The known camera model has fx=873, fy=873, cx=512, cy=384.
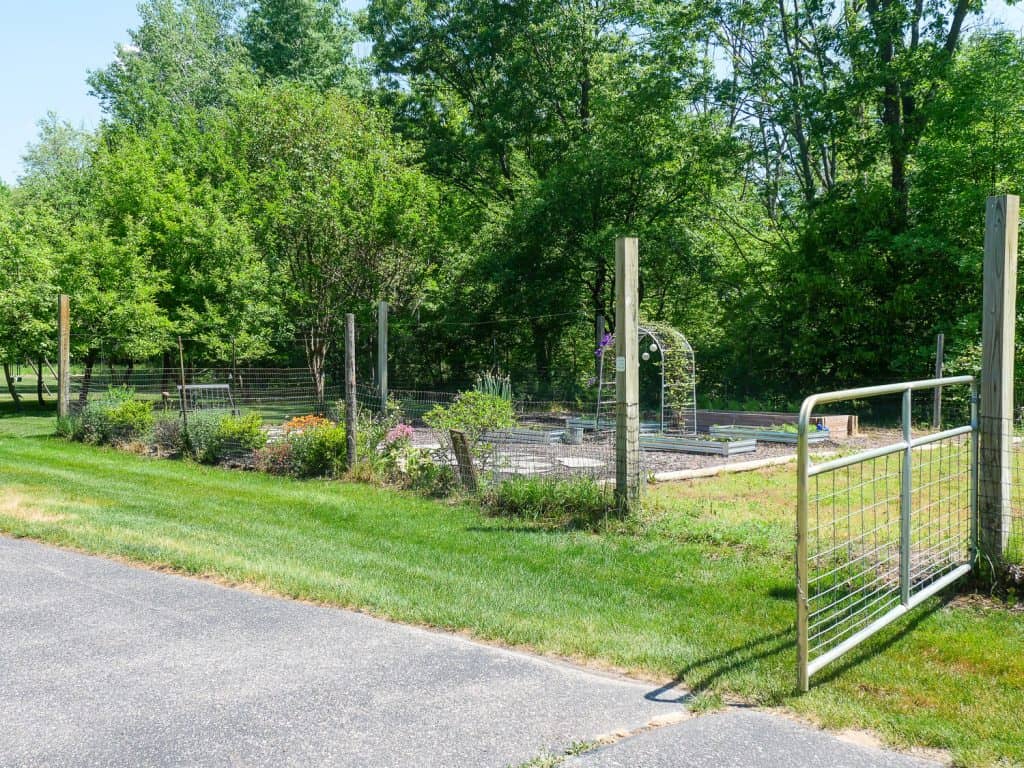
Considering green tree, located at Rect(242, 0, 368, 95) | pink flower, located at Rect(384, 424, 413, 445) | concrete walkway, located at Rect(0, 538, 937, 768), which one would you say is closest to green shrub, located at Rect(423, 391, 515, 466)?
pink flower, located at Rect(384, 424, 413, 445)

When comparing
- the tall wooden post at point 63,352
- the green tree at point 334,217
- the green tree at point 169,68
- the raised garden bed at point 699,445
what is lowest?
the raised garden bed at point 699,445

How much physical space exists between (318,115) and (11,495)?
60.5 feet

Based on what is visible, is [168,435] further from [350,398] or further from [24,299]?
[24,299]

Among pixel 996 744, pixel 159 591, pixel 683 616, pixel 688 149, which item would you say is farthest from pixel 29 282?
pixel 996 744

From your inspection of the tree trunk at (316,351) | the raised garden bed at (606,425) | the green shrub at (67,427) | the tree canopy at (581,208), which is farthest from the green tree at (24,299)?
the raised garden bed at (606,425)

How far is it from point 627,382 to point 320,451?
4833 mm

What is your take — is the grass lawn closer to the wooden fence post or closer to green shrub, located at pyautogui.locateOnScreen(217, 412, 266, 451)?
the wooden fence post

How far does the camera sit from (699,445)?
1419 centimetres

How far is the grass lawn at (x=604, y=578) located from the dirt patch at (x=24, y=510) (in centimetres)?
3

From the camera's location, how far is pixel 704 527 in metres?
7.72

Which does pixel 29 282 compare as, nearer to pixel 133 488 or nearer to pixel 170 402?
pixel 170 402

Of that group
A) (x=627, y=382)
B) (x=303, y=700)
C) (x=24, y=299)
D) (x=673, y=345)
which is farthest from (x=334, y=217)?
(x=303, y=700)

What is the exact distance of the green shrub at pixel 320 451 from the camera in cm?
1133

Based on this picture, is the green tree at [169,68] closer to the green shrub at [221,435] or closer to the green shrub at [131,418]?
the green shrub at [131,418]
